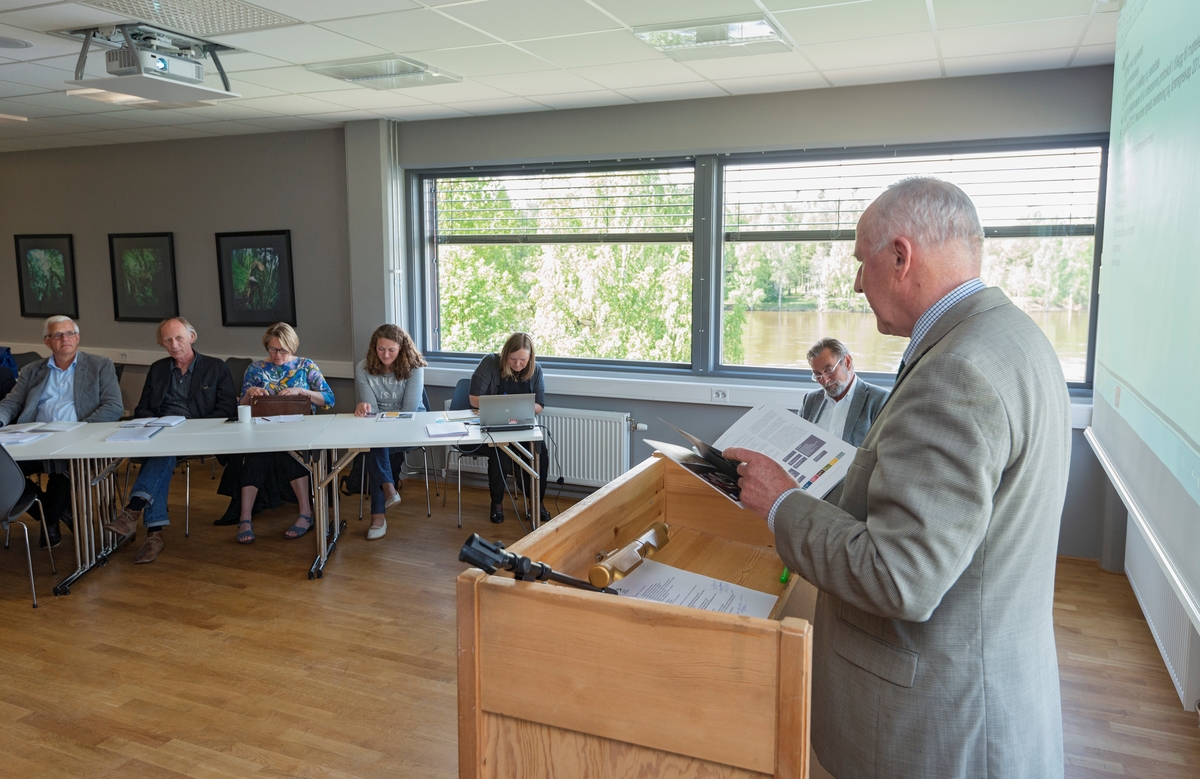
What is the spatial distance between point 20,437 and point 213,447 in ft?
3.33

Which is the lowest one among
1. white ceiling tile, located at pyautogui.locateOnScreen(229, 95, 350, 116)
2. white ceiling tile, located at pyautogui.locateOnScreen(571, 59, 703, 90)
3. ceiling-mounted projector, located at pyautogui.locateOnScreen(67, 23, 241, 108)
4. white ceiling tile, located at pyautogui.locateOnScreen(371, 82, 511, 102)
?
ceiling-mounted projector, located at pyautogui.locateOnScreen(67, 23, 241, 108)

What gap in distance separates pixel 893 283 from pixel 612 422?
4317mm

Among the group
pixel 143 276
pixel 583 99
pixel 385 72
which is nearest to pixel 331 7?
pixel 385 72

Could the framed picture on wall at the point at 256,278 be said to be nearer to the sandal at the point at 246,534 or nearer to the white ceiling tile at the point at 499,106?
the white ceiling tile at the point at 499,106

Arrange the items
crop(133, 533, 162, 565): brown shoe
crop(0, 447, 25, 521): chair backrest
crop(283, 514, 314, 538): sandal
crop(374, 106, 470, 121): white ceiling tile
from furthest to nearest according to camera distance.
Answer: crop(374, 106, 470, 121): white ceiling tile, crop(283, 514, 314, 538): sandal, crop(133, 533, 162, 565): brown shoe, crop(0, 447, 25, 521): chair backrest

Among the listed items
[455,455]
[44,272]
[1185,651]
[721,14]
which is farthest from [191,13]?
[44,272]

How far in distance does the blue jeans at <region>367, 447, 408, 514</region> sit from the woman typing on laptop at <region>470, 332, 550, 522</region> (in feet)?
2.14

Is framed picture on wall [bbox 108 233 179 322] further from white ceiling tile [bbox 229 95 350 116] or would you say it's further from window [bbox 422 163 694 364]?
window [bbox 422 163 694 364]

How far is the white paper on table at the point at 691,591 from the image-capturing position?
5.23 ft

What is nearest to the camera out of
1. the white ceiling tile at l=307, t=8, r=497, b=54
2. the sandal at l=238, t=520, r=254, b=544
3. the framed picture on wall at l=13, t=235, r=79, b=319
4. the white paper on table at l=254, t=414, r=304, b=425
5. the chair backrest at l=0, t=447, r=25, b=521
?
the white ceiling tile at l=307, t=8, r=497, b=54

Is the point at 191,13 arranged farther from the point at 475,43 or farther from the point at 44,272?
the point at 44,272

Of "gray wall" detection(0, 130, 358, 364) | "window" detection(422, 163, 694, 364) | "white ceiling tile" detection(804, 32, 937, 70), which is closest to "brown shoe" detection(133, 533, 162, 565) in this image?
"gray wall" detection(0, 130, 358, 364)

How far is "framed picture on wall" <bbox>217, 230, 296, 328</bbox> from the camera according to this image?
21.7 ft

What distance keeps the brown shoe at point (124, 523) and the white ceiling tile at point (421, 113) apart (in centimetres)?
301
